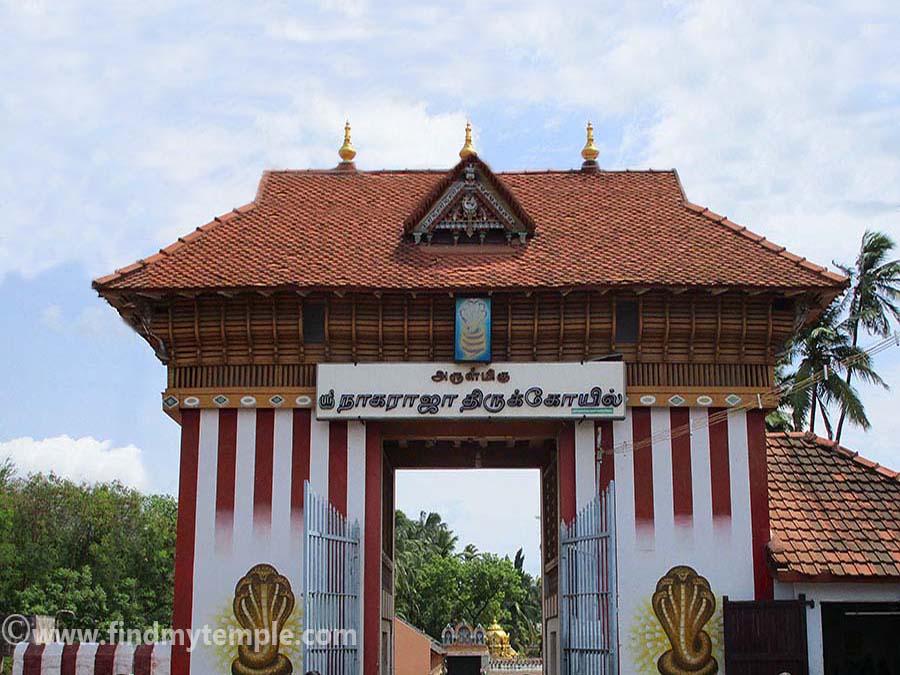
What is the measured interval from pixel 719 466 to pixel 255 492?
256 inches

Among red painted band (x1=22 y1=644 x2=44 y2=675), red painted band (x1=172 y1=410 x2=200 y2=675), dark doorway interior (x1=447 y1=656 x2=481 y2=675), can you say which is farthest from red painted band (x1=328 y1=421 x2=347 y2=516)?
dark doorway interior (x1=447 y1=656 x2=481 y2=675)

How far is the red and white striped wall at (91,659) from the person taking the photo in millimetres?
16109

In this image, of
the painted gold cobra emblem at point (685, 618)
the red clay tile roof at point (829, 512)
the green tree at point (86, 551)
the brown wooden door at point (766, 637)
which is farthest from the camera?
the green tree at point (86, 551)

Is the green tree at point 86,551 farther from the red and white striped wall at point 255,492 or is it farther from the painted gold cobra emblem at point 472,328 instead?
the painted gold cobra emblem at point 472,328

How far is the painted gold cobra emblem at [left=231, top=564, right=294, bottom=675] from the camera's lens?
1584 cm

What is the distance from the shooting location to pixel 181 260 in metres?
17.1

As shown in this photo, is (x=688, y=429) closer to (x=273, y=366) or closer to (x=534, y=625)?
(x=273, y=366)

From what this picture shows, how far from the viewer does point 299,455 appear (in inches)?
656

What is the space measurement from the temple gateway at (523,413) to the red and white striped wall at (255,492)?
0.10 ft

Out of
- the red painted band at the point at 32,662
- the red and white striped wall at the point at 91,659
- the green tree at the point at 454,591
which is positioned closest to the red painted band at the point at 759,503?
the red and white striped wall at the point at 91,659

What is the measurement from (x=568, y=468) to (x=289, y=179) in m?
7.50

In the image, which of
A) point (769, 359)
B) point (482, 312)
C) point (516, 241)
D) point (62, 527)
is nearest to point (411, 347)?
point (482, 312)

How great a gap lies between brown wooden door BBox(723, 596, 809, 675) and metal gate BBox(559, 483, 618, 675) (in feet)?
5.89

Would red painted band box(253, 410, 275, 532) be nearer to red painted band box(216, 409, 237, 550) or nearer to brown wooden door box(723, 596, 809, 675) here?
red painted band box(216, 409, 237, 550)
